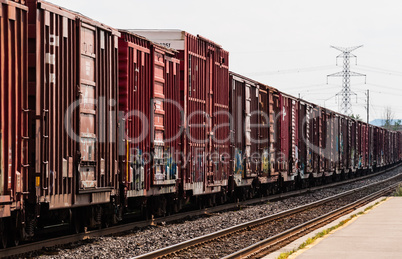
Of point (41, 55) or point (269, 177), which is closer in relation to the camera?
point (41, 55)

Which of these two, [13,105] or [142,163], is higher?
[13,105]

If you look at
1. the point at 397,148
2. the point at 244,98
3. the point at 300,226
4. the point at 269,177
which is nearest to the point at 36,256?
the point at 300,226

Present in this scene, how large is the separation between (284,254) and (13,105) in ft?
17.0

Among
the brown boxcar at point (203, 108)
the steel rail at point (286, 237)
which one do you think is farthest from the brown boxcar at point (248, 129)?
the steel rail at point (286, 237)

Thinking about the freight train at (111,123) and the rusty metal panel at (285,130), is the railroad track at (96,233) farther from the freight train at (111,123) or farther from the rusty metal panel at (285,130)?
the rusty metal panel at (285,130)

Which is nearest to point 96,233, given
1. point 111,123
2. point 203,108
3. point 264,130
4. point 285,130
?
point 111,123

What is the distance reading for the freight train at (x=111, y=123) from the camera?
10.7 m

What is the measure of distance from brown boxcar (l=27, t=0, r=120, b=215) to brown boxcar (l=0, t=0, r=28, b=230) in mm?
324

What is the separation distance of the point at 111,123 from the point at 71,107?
1824mm

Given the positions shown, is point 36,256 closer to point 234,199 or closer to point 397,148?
point 234,199

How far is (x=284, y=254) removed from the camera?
11.9m

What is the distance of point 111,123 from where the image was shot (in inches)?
555

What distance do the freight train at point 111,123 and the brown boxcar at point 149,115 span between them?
0.09 ft

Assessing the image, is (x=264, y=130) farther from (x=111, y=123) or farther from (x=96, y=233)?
(x=111, y=123)
